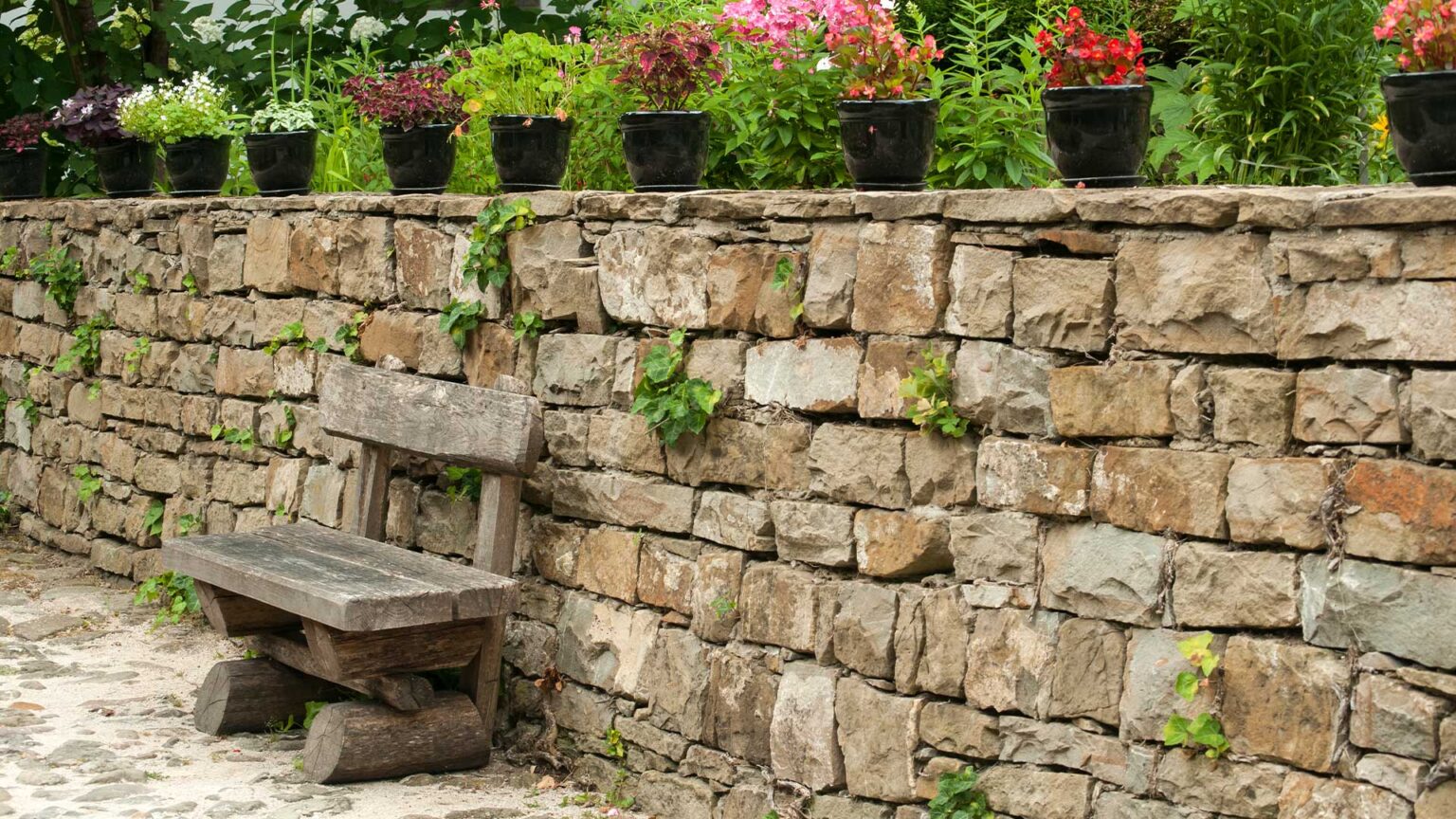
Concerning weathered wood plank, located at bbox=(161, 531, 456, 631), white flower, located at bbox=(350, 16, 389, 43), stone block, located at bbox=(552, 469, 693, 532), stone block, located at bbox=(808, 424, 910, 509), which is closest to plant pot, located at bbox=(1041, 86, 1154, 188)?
stone block, located at bbox=(808, 424, 910, 509)

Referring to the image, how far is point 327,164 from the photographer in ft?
20.2

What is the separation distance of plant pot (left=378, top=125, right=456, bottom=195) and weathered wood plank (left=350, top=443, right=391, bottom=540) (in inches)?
34.2

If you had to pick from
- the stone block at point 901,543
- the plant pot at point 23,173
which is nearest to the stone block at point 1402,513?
the stone block at point 901,543

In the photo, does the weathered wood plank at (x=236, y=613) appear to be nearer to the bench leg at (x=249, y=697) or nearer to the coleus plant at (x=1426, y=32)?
the bench leg at (x=249, y=697)

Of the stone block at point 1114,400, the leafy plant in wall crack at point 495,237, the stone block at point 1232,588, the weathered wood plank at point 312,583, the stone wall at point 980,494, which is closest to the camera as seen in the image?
the stone wall at point 980,494

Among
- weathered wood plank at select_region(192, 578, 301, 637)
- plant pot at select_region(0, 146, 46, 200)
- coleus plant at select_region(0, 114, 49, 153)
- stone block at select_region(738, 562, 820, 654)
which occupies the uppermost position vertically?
coleus plant at select_region(0, 114, 49, 153)

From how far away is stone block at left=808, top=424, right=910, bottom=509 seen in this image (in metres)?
3.59

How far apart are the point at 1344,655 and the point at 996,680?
74 centimetres

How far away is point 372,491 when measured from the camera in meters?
4.93

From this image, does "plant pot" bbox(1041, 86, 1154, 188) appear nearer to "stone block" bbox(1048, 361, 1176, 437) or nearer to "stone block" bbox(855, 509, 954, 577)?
"stone block" bbox(1048, 361, 1176, 437)

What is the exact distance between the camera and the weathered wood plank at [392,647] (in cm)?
415

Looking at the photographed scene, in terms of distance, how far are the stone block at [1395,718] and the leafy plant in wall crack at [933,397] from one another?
967 mm

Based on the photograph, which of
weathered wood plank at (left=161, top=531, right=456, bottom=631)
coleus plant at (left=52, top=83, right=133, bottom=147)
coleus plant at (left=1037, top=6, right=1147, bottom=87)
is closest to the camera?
coleus plant at (left=1037, top=6, right=1147, bottom=87)

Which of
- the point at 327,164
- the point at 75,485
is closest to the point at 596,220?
the point at 327,164
